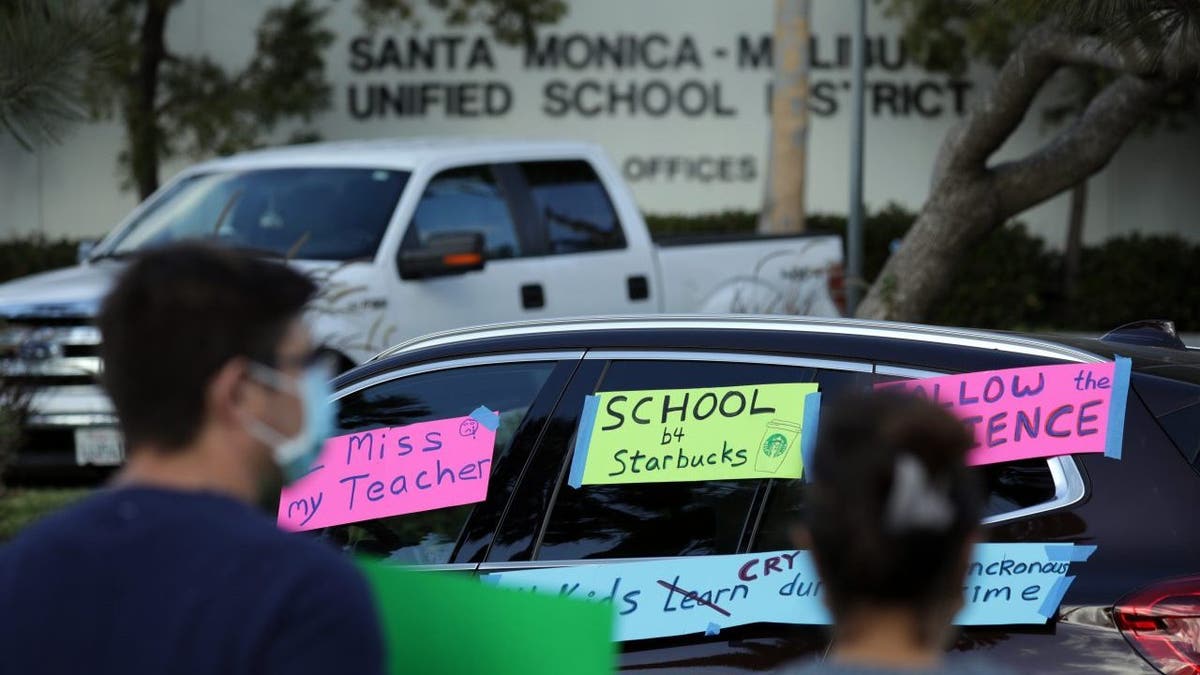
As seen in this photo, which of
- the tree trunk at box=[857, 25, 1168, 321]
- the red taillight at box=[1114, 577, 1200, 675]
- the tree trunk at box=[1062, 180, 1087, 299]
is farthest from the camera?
the tree trunk at box=[1062, 180, 1087, 299]

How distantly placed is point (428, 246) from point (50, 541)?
6678 millimetres

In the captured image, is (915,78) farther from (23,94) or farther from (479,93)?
(23,94)

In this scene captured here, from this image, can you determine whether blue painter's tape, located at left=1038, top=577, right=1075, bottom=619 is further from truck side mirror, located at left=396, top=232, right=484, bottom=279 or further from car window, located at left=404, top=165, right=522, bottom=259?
car window, located at left=404, top=165, right=522, bottom=259

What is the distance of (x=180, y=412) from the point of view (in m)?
1.80

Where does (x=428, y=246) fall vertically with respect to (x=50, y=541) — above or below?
below

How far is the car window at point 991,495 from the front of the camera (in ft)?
10.9

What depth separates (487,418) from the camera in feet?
12.5

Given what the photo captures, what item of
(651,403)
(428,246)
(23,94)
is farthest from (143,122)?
(651,403)

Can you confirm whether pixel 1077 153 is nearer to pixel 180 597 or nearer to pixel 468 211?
pixel 468 211

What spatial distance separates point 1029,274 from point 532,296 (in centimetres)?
1230

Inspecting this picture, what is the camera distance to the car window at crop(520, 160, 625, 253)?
925 cm

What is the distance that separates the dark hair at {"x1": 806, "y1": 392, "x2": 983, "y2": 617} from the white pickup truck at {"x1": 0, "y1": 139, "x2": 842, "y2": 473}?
6235mm

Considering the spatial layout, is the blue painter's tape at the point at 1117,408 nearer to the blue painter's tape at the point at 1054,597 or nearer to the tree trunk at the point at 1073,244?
the blue painter's tape at the point at 1054,597

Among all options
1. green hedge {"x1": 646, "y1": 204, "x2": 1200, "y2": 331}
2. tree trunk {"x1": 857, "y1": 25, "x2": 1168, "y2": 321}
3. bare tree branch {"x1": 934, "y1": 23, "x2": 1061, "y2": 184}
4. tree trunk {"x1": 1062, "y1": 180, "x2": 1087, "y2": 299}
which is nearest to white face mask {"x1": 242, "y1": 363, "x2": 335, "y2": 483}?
tree trunk {"x1": 857, "y1": 25, "x2": 1168, "y2": 321}
